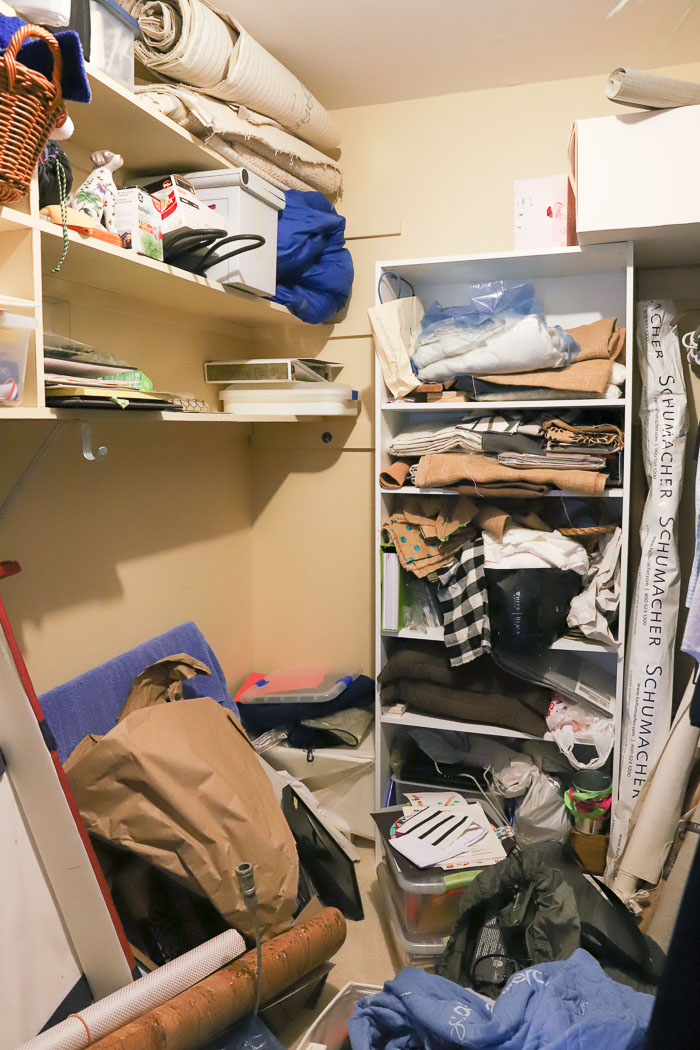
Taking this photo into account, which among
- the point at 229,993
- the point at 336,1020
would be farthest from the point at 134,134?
the point at 336,1020

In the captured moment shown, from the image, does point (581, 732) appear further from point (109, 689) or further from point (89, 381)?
point (89, 381)

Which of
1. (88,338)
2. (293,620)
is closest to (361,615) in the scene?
(293,620)

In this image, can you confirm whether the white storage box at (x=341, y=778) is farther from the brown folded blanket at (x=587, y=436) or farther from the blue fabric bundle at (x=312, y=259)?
the blue fabric bundle at (x=312, y=259)

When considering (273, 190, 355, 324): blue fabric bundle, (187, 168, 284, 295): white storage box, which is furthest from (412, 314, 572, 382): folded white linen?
(187, 168, 284, 295): white storage box

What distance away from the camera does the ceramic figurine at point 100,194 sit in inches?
62.2

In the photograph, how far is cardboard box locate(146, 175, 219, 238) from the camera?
6.06ft

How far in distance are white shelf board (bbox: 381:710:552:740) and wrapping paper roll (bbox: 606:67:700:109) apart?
69.0 inches

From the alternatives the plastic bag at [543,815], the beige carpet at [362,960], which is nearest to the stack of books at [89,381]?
the beige carpet at [362,960]

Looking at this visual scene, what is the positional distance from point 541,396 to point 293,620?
1.35m

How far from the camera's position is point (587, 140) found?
1.94 meters

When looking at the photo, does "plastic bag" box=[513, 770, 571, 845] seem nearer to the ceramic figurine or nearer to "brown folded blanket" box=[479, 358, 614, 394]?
"brown folded blanket" box=[479, 358, 614, 394]

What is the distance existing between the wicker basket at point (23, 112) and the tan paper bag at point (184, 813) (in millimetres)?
Result: 1076

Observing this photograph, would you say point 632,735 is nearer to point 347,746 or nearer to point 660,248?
point 347,746

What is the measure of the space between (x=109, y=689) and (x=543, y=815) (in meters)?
1.38
